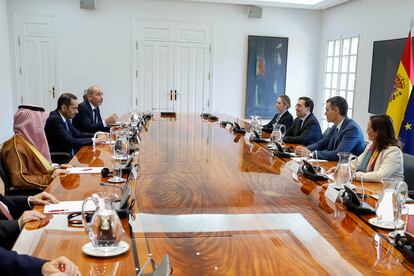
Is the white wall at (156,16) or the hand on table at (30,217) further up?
the white wall at (156,16)

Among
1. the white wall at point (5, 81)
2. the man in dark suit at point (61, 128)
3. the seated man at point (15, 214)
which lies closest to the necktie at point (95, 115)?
the man in dark suit at point (61, 128)

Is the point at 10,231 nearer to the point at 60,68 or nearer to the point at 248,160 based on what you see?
the point at 248,160

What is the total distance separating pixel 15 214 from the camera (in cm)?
212

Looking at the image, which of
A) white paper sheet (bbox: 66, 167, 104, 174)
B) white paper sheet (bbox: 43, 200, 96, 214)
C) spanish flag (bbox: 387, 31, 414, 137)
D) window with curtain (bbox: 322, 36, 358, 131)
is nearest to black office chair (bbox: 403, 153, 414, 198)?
spanish flag (bbox: 387, 31, 414, 137)

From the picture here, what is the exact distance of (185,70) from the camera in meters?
8.06

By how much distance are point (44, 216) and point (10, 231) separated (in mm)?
186

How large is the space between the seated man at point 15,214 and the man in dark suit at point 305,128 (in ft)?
9.23

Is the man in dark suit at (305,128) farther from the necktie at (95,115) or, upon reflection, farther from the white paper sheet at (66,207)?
the white paper sheet at (66,207)

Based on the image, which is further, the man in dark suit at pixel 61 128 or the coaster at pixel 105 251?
the man in dark suit at pixel 61 128

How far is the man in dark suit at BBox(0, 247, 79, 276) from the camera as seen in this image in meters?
1.15

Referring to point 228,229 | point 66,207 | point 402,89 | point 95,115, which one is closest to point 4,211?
point 66,207

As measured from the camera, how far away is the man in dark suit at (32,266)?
115cm

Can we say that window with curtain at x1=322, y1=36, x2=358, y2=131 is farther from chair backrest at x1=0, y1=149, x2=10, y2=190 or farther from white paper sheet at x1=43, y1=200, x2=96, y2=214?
white paper sheet at x1=43, y1=200, x2=96, y2=214

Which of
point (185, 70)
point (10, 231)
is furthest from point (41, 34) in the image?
point (10, 231)
